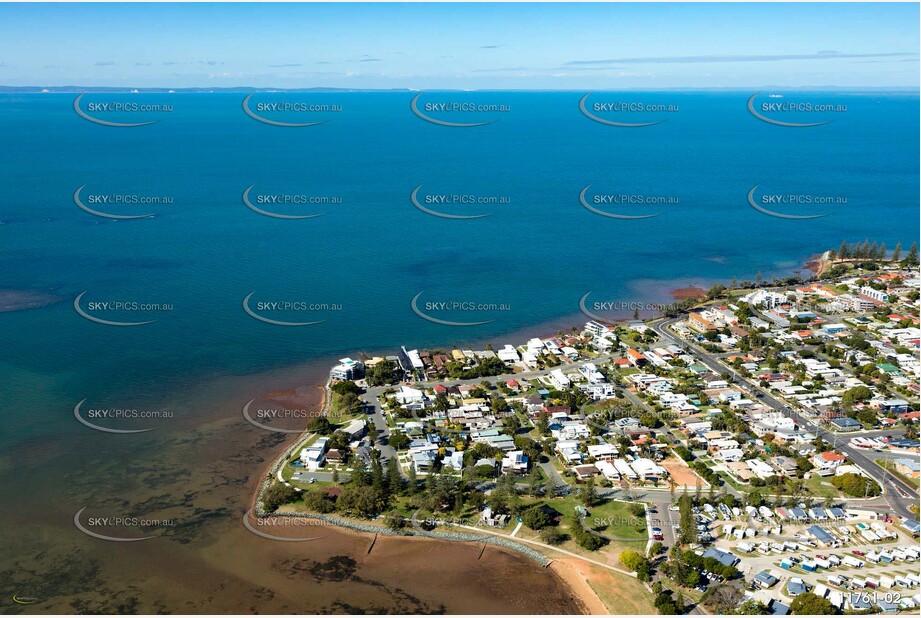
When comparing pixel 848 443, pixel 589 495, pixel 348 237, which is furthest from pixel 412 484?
pixel 348 237

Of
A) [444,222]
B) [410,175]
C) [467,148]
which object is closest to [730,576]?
[444,222]

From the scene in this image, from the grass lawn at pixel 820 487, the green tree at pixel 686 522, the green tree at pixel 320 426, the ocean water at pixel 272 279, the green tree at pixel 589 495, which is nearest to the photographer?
the green tree at pixel 686 522

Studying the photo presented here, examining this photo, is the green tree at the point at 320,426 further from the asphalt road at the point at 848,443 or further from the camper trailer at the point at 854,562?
the asphalt road at the point at 848,443

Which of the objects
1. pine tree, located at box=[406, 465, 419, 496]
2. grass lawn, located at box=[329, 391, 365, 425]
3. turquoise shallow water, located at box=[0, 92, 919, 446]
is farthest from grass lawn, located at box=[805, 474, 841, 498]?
turquoise shallow water, located at box=[0, 92, 919, 446]

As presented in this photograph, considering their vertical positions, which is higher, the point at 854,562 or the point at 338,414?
the point at 854,562

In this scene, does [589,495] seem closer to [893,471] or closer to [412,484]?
[412,484]

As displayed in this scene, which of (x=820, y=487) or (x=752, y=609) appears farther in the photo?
(x=820, y=487)

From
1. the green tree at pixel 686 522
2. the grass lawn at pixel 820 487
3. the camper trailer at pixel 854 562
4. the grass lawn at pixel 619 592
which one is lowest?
the grass lawn at pixel 619 592

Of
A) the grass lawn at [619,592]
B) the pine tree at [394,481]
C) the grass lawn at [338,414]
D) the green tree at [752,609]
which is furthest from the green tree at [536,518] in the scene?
the grass lawn at [338,414]
